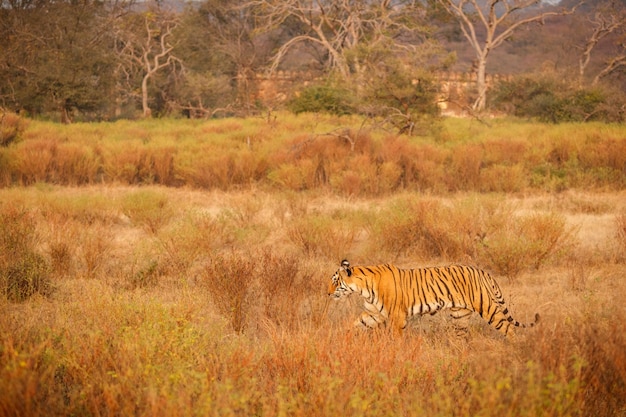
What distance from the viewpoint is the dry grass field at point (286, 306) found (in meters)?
3.05

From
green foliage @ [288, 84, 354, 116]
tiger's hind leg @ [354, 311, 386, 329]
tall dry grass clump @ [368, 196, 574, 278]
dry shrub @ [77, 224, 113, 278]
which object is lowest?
dry shrub @ [77, 224, 113, 278]

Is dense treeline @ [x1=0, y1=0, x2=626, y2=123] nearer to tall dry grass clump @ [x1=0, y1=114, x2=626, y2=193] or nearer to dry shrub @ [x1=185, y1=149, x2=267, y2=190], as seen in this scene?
tall dry grass clump @ [x1=0, y1=114, x2=626, y2=193]

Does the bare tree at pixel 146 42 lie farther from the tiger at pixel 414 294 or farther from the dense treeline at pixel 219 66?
the tiger at pixel 414 294

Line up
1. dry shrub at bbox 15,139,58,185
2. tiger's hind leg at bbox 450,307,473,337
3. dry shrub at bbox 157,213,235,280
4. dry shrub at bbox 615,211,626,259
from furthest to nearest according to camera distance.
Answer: dry shrub at bbox 15,139,58,185
dry shrub at bbox 615,211,626,259
dry shrub at bbox 157,213,235,280
tiger's hind leg at bbox 450,307,473,337

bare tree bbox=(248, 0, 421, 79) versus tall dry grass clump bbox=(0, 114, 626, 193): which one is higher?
bare tree bbox=(248, 0, 421, 79)

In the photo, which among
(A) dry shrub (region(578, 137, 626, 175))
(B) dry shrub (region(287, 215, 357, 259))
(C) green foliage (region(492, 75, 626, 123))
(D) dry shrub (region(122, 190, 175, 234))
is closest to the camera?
(B) dry shrub (region(287, 215, 357, 259))

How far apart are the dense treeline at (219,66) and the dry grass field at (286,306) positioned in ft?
22.6

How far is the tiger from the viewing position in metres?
4.93

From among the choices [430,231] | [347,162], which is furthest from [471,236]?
[347,162]

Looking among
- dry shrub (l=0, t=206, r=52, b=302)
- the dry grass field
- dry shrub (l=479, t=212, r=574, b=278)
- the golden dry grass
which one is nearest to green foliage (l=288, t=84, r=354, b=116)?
the dry grass field

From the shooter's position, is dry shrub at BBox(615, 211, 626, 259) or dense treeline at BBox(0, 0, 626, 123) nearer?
dry shrub at BBox(615, 211, 626, 259)

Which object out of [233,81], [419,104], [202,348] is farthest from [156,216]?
[233,81]

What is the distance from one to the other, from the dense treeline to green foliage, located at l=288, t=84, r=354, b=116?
6cm

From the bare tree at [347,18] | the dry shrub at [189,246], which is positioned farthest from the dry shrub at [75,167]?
the bare tree at [347,18]
